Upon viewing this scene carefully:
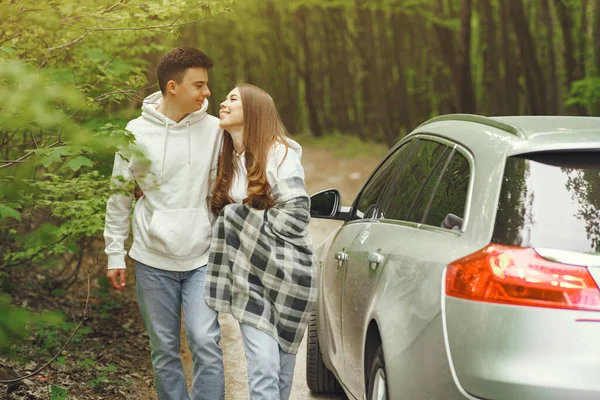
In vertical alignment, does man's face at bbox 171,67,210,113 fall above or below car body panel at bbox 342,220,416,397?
above

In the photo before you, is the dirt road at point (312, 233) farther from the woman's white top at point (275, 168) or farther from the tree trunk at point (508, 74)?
the tree trunk at point (508, 74)

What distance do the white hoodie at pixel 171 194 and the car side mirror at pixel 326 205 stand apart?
0.82 m

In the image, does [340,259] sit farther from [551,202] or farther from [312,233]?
[312,233]

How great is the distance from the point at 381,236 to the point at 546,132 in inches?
43.7

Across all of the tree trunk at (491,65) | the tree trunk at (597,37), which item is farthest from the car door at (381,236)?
the tree trunk at (491,65)

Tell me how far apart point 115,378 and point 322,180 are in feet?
40.1

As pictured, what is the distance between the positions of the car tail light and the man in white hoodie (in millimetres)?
1866

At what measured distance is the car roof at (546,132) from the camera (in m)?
3.32

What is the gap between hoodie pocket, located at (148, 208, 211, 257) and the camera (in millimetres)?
4688

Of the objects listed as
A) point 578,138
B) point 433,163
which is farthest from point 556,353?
point 433,163

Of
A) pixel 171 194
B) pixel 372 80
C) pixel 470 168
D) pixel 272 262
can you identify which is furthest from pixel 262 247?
pixel 372 80

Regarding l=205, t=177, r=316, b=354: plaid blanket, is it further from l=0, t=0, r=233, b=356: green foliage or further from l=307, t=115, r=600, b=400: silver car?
l=0, t=0, r=233, b=356: green foliage

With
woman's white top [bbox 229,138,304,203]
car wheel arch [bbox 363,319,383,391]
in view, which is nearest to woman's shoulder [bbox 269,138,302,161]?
woman's white top [bbox 229,138,304,203]

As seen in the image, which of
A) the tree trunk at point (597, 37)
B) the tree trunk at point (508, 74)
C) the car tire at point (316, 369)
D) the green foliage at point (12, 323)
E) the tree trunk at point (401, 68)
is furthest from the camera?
the tree trunk at point (401, 68)
